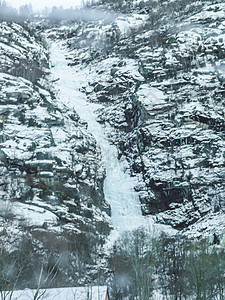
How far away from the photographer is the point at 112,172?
5344 centimetres

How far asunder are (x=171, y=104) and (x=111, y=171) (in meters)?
14.4

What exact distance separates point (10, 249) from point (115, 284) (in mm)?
8398

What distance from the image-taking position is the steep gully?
146ft

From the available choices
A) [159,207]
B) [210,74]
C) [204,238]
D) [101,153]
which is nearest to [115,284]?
[204,238]

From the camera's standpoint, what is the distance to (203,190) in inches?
1816

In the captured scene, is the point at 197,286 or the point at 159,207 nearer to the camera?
the point at 197,286

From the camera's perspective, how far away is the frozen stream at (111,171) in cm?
4475

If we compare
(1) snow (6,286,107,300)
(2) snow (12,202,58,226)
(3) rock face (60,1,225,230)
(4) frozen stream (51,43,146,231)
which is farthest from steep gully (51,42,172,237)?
(1) snow (6,286,107,300)

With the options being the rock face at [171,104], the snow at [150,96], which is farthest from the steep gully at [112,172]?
the snow at [150,96]

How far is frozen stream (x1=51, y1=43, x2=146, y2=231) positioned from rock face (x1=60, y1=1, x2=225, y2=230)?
1541 mm

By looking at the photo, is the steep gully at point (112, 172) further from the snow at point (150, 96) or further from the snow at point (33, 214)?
the snow at point (150, 96)

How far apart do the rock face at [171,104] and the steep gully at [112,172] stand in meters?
1.45

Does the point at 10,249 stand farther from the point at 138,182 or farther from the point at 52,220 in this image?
the point at 138,182

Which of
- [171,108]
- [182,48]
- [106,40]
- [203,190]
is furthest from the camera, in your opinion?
[106,40]
